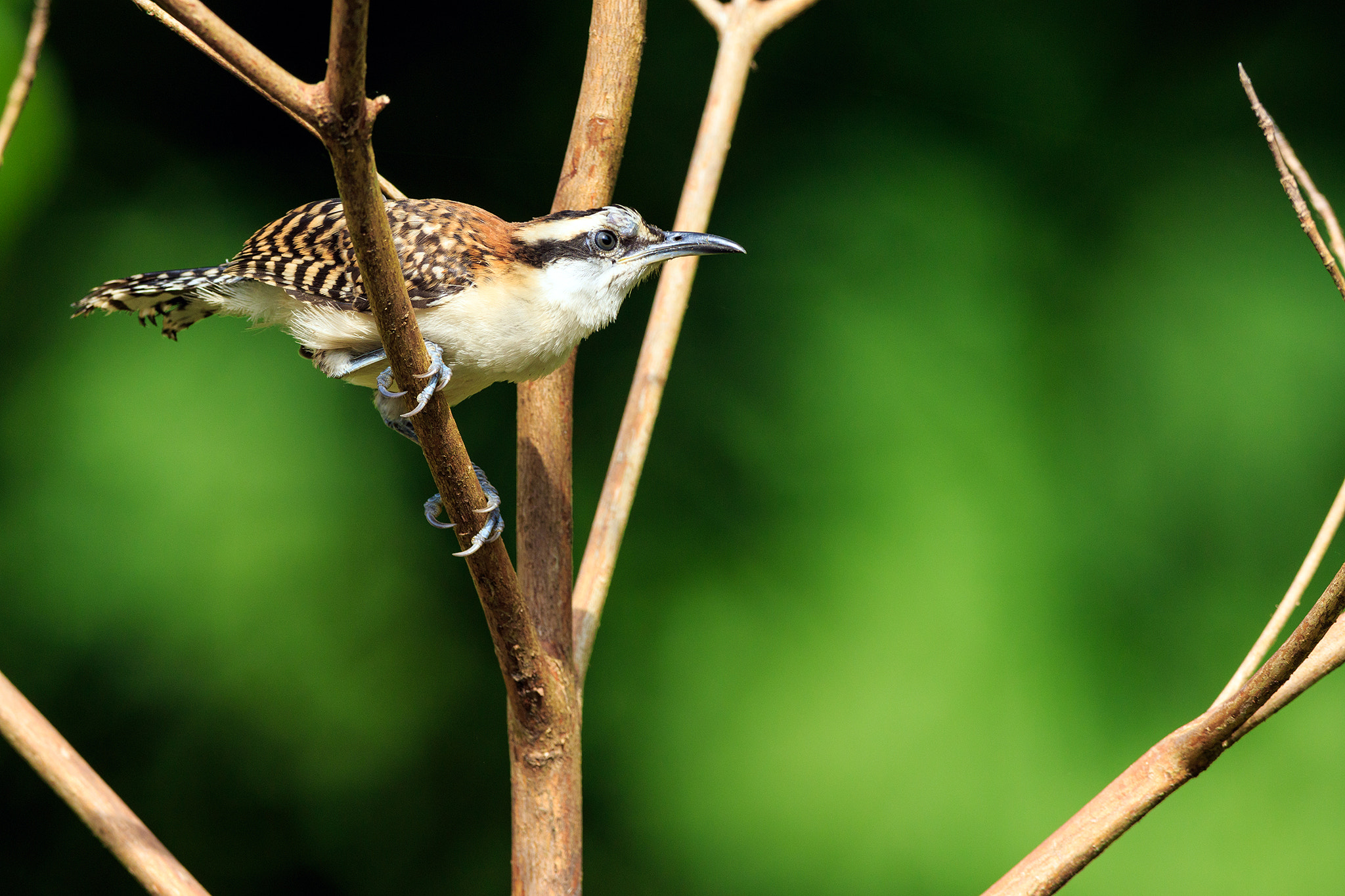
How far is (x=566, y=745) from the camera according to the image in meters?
1.20

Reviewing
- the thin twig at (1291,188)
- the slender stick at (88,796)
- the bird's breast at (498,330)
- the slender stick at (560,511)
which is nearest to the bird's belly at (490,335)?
the bird's breast at (498,330)

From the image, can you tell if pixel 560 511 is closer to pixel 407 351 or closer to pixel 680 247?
pixel 680 247

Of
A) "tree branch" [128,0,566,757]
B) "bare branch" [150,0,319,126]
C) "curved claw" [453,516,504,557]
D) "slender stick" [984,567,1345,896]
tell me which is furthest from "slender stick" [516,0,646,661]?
"bare branch" [150,0,319,126]

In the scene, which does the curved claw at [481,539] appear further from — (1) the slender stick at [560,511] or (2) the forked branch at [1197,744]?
(2) the forked branch at [1197,744]

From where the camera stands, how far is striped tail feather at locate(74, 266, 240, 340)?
124 centimetres

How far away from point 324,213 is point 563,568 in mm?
527

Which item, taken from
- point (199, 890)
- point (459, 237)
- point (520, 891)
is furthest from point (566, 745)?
point (459, 237)

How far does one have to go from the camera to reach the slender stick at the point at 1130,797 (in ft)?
2.96

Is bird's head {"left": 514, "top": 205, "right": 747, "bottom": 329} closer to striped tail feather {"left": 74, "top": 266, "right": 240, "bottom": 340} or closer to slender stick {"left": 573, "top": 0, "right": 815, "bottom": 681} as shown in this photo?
slender stick {"left": 573, "top": 0, "right": 815, "bottom": 681}

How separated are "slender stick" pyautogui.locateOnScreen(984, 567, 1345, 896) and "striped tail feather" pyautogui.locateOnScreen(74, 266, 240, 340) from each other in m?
1.07

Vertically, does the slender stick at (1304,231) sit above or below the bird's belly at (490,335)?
above

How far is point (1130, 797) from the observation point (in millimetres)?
956

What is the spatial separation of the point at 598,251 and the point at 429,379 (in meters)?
0.47

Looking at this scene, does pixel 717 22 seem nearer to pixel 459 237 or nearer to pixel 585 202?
pixel 585 202
